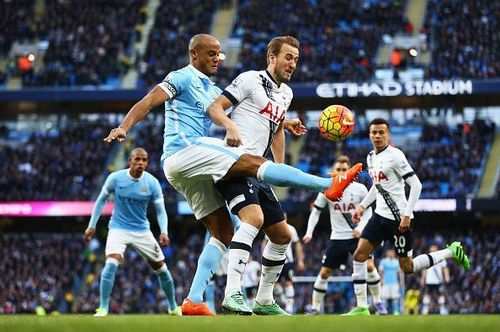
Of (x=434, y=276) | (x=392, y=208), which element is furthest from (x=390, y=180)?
(x=434, y=276)

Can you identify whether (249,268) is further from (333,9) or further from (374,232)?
(333,9)

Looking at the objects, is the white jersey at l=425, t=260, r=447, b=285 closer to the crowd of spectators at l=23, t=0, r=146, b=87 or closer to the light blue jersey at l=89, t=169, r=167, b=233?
the light blue jersey at l=89, t=169, r=167, b=233

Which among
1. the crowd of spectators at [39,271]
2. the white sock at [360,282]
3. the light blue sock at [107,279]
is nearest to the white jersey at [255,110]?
the white sock at [360,282]

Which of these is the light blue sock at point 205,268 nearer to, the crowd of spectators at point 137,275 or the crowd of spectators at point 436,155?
the crowd of spectators at point 137,275

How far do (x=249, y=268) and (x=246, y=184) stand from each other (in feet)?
48.9

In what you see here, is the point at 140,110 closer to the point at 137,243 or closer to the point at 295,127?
the point at 295,127

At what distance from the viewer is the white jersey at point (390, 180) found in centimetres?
1259

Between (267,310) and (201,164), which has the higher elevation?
(201,164)

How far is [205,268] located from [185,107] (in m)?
1.56

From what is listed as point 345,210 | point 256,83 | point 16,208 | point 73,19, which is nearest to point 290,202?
point 16,208

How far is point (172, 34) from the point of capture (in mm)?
42375

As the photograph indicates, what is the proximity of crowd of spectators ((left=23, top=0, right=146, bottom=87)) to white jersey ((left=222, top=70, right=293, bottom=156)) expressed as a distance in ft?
106

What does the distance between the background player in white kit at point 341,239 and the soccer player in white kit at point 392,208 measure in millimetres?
1567

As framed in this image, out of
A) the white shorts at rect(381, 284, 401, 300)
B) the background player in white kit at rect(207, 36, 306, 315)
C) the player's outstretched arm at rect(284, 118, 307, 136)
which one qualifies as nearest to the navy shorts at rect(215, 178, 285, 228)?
the background player in white kit at rect(207, 36, 306, 315)
